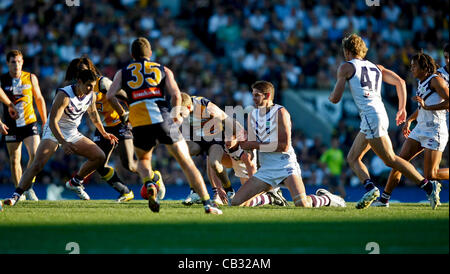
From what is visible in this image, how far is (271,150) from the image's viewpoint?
10648 mm

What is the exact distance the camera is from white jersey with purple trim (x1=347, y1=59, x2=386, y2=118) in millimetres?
10117

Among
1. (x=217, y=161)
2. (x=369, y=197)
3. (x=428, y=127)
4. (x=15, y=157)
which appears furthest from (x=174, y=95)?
(x=15, y=157)

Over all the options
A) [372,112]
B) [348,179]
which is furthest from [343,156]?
[372,112]

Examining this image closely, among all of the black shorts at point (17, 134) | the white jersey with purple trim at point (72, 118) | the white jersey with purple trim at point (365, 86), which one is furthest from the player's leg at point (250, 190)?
the black shorts at point (17, 134)

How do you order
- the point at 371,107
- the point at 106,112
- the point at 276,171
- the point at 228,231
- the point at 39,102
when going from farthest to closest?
the point at 39,102 < the point at 106,112 < the point at 276,171 < the point at 371,107 < the point at 228,231

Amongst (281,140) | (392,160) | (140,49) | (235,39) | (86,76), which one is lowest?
(392,160)

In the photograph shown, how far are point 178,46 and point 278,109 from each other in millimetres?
12113

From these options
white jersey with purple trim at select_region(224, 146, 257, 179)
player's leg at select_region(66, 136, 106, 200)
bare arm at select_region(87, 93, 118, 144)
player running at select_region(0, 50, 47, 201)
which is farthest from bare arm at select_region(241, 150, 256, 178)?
player running at select_region(0, 50, 47, 201)

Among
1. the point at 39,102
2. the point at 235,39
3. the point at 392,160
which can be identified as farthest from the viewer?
the point at 235,39

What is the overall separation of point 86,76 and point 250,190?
3103mm

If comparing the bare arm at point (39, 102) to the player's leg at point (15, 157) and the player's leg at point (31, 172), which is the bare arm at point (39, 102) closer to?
the player's leg at point (15, 157)

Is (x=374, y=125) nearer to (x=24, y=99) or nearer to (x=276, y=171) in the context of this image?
(x=276, y=171)

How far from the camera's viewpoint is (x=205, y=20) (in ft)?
77.2
